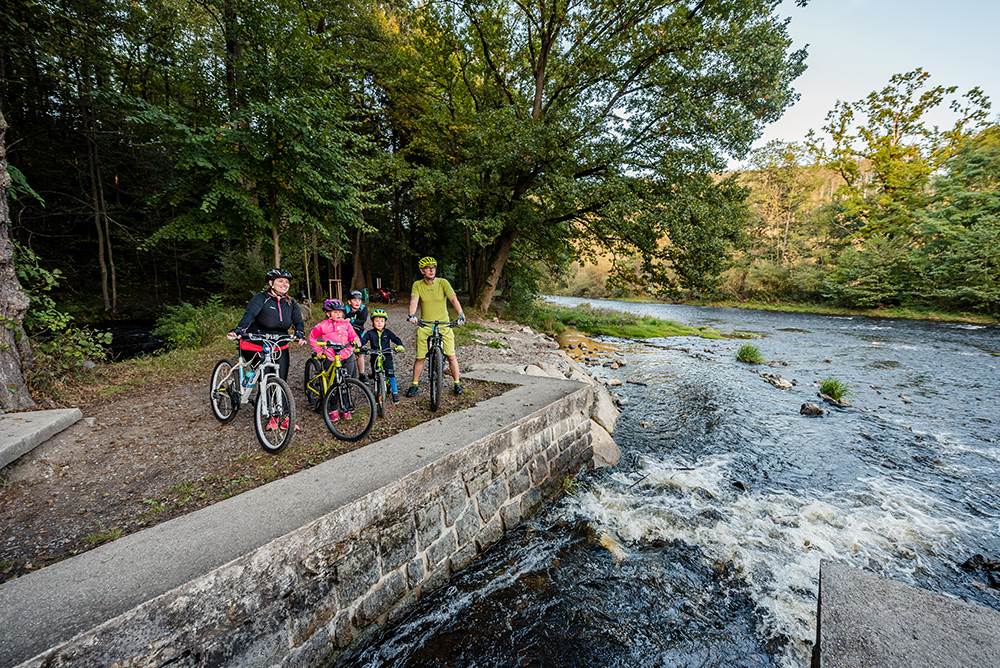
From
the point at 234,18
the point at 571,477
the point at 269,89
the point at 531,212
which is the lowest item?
the point at 571,477

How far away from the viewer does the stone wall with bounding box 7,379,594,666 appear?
1790 millimetres

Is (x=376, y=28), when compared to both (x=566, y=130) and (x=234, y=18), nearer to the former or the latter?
(x=234, y=18)

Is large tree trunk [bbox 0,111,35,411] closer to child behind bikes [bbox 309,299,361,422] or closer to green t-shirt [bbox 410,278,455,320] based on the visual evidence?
child behind bikes [bbox 309,299,361,422]

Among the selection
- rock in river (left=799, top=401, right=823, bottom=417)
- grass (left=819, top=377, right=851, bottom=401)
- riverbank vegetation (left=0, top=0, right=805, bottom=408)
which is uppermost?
riverbank vegetation (left=0, top=0, right=805, bottom=408)

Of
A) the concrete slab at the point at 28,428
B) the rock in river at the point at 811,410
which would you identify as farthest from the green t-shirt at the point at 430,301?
the rock in river at the point at 811,410

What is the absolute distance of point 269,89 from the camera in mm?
8547

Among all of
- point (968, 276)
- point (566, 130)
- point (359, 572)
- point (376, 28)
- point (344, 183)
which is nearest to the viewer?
point (359, 572)

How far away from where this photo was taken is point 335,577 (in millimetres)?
2479

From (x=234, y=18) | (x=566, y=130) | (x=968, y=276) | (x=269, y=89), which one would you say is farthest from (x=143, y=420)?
(x=968, y=276)

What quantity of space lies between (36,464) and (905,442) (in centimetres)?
1157

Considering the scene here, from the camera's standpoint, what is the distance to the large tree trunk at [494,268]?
1636 cm

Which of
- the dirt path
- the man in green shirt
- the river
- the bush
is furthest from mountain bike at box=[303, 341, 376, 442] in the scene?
the bush

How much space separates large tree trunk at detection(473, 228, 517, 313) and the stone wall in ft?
42.6

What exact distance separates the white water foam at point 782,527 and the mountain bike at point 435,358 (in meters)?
2.16
